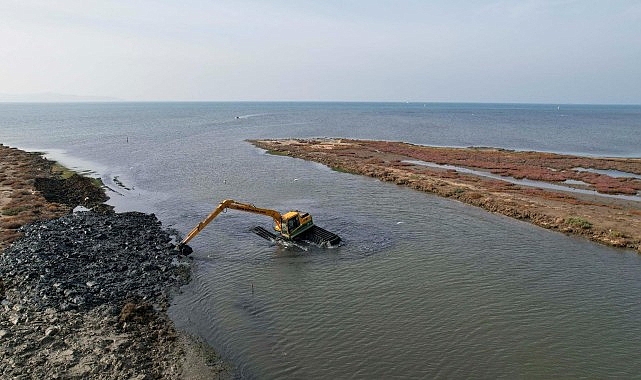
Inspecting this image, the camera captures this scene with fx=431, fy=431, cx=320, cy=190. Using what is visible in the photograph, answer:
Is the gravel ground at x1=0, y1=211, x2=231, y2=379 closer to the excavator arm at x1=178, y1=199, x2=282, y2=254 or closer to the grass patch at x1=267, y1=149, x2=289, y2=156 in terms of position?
the excavator arm at x1=178, y1=199, x2=282, y2=254

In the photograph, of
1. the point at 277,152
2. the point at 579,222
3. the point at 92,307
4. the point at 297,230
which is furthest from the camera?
the point at 277,152

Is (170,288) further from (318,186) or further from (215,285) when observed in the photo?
(318,186)

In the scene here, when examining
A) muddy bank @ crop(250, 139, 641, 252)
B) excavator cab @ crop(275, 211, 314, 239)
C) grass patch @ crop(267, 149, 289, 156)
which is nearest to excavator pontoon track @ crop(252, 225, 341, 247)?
excavator cab @ crop(275, 211, 314, 239)

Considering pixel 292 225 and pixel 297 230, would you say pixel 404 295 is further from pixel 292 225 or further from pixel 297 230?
pixel 292 225

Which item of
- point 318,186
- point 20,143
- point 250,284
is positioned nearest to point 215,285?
point 250,284

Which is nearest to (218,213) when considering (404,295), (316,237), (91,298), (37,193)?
(316,237)
